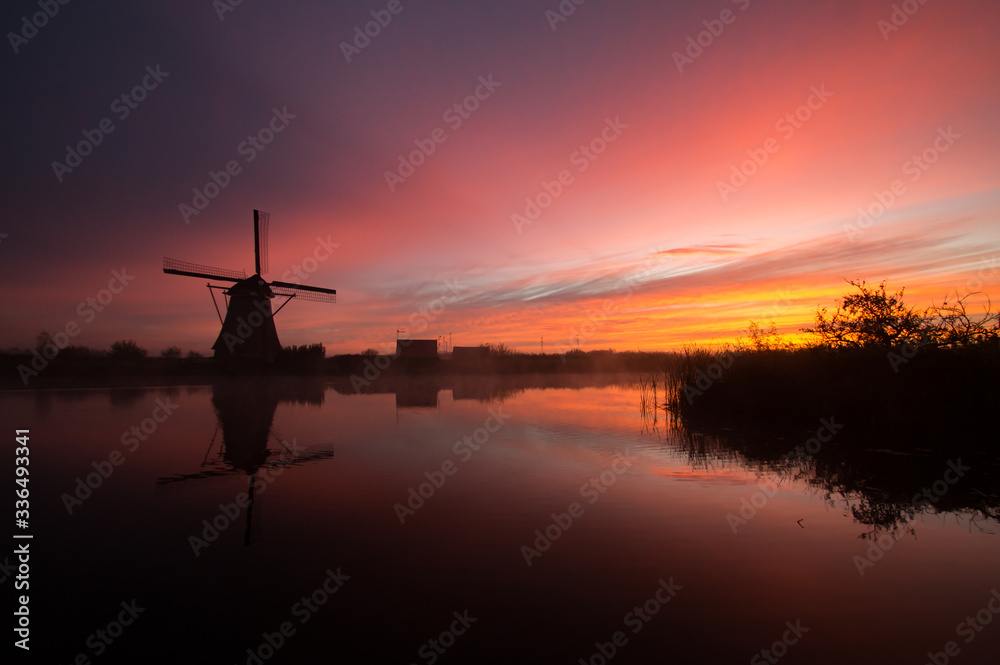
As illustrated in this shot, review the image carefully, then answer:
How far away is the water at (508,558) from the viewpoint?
13.6 feet

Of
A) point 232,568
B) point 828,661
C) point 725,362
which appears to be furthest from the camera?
point 725,362

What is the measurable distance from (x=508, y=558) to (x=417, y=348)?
68432 millimetres

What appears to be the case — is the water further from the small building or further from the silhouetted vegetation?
→ the small building

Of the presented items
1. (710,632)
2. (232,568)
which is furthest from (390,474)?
(710,632)

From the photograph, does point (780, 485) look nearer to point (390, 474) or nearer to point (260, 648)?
point (390, 474)

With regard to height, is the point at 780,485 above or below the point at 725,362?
below

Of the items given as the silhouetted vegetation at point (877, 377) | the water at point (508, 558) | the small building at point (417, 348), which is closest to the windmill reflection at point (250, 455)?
the water at point (508, 558)

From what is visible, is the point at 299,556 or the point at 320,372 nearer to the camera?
the point at 299,556

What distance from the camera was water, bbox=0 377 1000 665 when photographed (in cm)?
415

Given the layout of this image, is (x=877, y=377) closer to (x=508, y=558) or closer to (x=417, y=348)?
(x=508, y=558)

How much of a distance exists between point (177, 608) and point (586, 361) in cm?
6975

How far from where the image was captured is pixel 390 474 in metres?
10.1

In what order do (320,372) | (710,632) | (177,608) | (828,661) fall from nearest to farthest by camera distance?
1. (828,661)
2. (710,632)
3. (177,608)
4. (320,372)

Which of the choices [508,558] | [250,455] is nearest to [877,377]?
[508,558]
